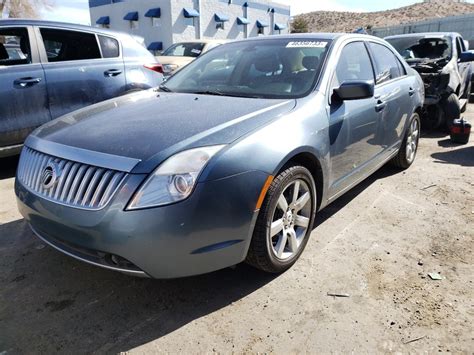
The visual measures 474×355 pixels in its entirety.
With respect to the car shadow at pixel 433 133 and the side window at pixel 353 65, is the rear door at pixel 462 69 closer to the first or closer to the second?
the car shadow at pixel 433 133

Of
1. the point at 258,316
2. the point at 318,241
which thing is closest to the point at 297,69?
the point at 318,241

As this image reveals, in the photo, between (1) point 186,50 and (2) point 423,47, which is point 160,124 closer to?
(2) point 423,47

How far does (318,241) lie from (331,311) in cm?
89

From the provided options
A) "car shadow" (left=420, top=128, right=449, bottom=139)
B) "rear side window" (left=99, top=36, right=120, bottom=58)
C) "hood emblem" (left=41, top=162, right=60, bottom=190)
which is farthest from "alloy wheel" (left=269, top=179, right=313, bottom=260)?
"car shadow" (left=420, top=128, right=449, bottom=139)

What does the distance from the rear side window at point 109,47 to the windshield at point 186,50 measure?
5.79m

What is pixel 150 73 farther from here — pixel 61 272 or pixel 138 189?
pixel 138 189

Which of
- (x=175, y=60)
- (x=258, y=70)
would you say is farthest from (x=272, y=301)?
(x=175, y=60)

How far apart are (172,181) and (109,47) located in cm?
402

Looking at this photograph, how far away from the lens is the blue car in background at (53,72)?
14.8 feet

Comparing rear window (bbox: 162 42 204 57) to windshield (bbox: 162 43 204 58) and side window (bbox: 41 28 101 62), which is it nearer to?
windshield (bbox: 162 43 204 58)

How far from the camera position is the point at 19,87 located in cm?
449

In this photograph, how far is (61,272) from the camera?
2.78 metres

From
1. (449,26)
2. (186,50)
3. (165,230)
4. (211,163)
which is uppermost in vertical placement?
(449,26)

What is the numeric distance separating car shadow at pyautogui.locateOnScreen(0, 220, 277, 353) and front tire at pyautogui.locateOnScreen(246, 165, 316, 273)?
0.19 m
